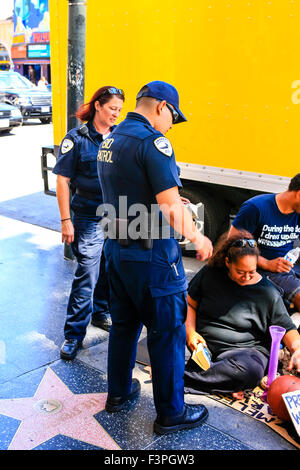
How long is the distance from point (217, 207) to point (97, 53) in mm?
2325

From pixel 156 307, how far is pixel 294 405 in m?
0.97

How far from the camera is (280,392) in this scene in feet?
9.53

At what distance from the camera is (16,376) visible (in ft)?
11.2

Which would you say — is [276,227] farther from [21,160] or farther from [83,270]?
[21,160]

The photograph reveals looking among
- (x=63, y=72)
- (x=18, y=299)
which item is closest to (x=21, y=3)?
(x=63, y=72)

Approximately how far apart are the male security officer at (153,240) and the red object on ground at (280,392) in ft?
1.59

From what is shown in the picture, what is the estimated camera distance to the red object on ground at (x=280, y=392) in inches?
113

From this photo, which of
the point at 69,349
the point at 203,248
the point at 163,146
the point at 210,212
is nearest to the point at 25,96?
the point at 210,212

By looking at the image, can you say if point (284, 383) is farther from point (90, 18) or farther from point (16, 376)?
point (90, 18)

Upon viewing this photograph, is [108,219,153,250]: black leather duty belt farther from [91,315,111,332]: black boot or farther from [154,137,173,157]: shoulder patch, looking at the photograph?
[91,315,111,332]: black boot

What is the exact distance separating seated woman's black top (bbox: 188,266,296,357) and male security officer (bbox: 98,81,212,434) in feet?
2.17

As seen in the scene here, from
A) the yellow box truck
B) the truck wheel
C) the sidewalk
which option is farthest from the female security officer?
the truck wheel

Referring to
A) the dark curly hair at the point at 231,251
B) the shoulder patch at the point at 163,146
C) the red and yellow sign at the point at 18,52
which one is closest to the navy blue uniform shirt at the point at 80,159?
the dark curly hair at the point at 231,251

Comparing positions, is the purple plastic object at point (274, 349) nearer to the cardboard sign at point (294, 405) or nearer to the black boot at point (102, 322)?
the cardboard sign at point (294, 405)
